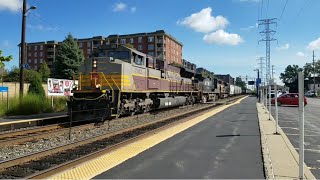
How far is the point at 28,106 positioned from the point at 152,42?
344 feet

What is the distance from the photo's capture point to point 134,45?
12962cm

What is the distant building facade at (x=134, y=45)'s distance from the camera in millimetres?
125812

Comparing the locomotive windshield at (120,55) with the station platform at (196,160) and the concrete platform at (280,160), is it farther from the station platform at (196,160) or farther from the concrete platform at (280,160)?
the concrete platform at (280,160)

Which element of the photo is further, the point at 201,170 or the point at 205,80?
the point at 205,80

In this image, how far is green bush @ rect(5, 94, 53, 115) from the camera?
2302cm

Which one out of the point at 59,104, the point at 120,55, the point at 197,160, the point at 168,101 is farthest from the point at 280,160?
the point at 59,104

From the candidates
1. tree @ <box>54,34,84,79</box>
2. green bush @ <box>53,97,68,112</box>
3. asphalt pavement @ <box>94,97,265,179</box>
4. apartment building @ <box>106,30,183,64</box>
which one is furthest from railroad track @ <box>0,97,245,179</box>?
apartment building @ <box>106,30,183,64</box>

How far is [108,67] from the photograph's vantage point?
1816 centimetres

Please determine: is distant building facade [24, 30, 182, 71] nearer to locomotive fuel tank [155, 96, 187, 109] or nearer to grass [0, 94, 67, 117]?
locomotive fuel tank [155, 96, 187, 109]

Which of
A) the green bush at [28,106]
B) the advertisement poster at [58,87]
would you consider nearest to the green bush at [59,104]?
the advertisement poster at [58,87]

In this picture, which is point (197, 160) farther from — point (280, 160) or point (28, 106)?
point (28, 106)

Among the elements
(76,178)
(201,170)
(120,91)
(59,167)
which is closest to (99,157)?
(59,167)

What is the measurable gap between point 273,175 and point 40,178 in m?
4.52

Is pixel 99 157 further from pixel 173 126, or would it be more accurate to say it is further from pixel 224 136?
pixel 173 126
